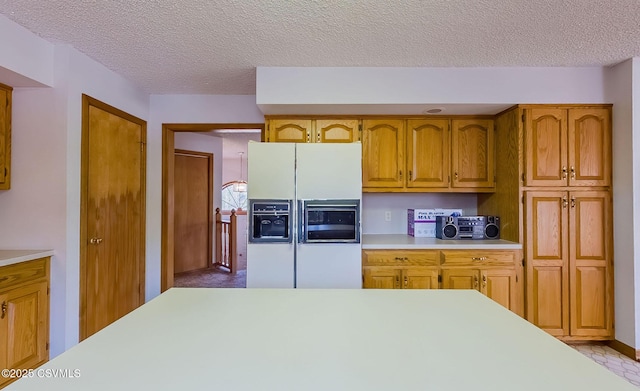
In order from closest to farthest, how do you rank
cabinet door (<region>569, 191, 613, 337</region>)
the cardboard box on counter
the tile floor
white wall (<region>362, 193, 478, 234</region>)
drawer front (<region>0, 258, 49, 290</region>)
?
drawer front (<region>0, 258, 49, 290</region>)
the tile floor
cabinet door (<region>569, 191, 613, 337</region>)
the cardboard box on counter
white wall (<region>362, 193, 478, 234</region>)

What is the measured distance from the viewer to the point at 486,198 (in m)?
3.32

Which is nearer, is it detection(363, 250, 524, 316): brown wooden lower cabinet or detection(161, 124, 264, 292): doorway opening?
detection(363, 250, 524, 316): brown wooden lower cabinet

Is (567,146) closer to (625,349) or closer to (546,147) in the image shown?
(546,147)

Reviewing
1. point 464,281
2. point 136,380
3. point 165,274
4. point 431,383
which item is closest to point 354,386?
point 431,383

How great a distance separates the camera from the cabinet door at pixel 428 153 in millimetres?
3107

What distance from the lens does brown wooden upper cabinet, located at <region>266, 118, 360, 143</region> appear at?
3.07 metres

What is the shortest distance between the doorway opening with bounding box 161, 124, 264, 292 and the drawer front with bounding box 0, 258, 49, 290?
130 cm

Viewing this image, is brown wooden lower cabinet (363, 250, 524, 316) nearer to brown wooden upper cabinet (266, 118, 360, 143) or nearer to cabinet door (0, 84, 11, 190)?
brown wooden upper cabinet (266, 118, 360, 143)

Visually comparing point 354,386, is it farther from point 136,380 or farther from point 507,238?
point 507,238

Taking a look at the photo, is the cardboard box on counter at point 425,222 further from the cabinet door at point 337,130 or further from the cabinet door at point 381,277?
the cabinet door at point 337,130

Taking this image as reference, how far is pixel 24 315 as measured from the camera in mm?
2129

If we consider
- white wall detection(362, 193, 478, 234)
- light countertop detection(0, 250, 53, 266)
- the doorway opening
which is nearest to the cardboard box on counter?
white wall detection(362, 193, 478, 234)

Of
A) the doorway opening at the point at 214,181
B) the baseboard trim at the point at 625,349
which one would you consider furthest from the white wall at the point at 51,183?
the baseboard trim at the point at 625,349

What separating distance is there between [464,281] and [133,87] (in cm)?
359
